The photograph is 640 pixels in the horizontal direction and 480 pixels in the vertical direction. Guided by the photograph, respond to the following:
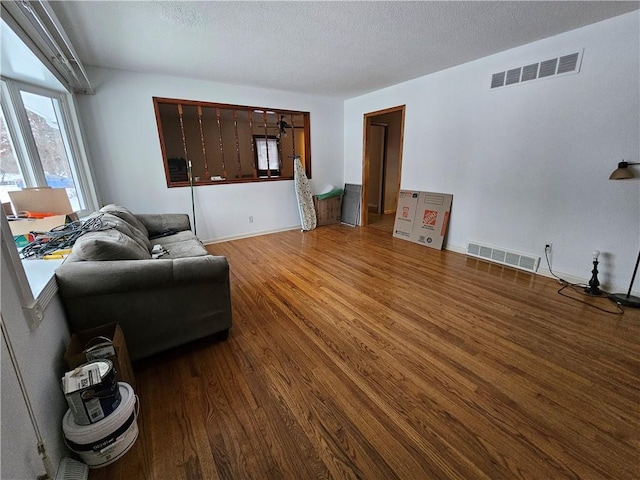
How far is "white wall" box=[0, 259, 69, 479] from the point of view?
2.76 ft

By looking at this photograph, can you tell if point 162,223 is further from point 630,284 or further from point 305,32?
point 630,284

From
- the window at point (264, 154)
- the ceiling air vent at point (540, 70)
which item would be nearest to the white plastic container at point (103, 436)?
the ceiling air vent at point (540, 70)

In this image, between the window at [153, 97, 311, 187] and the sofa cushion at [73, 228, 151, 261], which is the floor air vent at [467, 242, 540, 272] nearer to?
the sofa cushion at [73, 228, 151, 261]

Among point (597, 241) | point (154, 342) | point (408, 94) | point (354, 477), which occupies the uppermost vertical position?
point (408, 94)

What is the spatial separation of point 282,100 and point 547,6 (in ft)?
11.8

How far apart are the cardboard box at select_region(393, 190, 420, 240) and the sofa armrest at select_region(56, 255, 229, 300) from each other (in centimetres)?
342

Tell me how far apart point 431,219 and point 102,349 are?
4.07 m

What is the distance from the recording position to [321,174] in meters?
5.52

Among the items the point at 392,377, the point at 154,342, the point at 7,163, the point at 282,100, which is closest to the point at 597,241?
the point at 392,377

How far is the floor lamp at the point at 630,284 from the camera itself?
2292 mm

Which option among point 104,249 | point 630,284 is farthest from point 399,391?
point 630,284

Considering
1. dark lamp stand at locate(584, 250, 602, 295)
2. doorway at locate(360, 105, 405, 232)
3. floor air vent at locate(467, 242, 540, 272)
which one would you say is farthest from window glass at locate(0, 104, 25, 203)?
dark lamp stand at locate(584, 250, 602, 295)

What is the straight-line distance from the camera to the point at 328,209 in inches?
219

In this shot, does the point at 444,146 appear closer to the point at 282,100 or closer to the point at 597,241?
the point at 597,241
